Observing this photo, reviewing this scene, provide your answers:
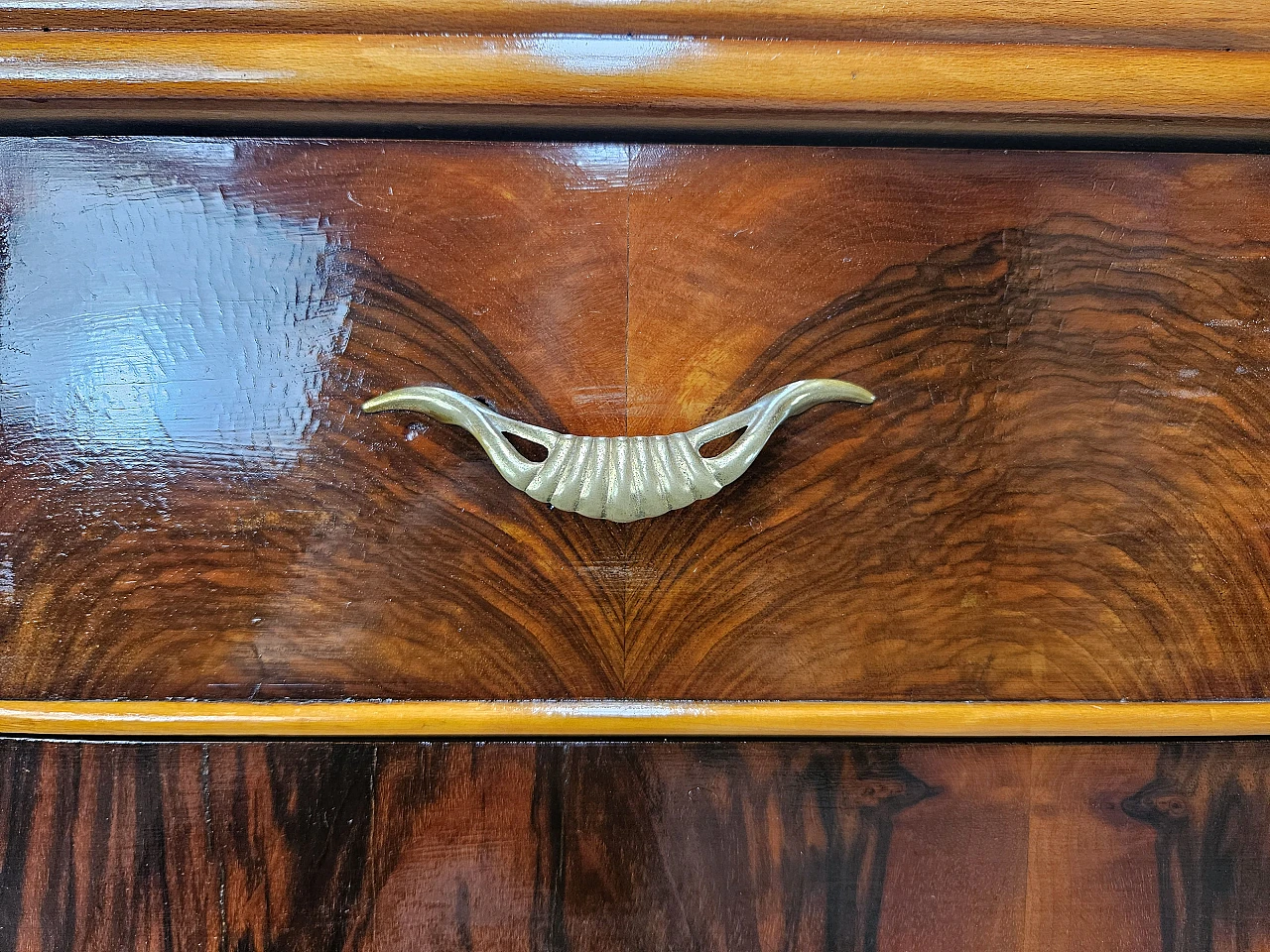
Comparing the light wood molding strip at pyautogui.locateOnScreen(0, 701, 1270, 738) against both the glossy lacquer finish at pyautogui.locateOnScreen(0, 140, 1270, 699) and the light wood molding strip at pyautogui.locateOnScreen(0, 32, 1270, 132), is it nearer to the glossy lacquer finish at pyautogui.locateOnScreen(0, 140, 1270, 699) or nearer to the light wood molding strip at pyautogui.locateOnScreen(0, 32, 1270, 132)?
the glossy lacquer finish at pyautogui.locateOnScreen(0, 140, 1270, 699)

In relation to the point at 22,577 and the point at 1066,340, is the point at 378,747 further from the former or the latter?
the point at 1066,340

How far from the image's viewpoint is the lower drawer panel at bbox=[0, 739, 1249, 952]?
0.27m

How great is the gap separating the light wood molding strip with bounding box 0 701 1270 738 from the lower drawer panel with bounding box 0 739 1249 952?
1 centimetres

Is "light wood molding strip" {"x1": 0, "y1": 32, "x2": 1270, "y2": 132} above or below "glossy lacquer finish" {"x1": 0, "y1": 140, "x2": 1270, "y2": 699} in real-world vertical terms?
above

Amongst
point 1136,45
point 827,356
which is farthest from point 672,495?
point 1136,45

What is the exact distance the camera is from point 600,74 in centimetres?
24

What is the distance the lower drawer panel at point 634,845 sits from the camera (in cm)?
27

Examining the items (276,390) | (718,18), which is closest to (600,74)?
(718,18)

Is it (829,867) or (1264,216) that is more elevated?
(1264,216)

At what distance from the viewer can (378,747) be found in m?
0.27

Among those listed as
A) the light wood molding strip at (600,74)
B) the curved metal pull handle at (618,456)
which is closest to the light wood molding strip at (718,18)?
the light wood molding strip at (600,74)

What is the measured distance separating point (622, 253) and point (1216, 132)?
0.20m

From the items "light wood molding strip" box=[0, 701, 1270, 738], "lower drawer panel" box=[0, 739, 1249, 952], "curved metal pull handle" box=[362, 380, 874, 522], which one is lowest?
"lower drawer panel" box=[0, 739, 1249, 952]

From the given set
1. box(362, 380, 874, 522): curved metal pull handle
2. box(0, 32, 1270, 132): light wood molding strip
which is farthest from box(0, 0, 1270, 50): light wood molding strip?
box(362, 380, 874, 522): curved metal pull handle
